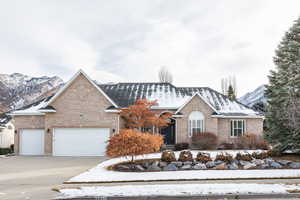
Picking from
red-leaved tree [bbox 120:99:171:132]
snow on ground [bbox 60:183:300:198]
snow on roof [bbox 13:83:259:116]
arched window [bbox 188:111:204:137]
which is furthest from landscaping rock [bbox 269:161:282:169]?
snow on roof [bbox 13:83:259:116]

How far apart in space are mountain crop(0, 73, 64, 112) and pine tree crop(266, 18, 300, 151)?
69127 millimetres

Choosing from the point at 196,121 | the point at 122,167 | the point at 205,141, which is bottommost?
the point at 122,167

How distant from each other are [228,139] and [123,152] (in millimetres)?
14471

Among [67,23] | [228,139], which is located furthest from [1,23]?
[228,139]

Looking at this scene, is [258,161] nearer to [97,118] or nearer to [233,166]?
[233,166]

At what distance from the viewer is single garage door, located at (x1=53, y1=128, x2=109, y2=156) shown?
22.2m

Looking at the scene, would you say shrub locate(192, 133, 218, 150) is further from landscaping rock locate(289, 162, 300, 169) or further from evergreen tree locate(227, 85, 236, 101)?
evergreen tree locate(227, 85, 236, 101)

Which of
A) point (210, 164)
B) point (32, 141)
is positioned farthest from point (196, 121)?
point (32, 141)

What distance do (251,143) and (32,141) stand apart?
20395 millimetres

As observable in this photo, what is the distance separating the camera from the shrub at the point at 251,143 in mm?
23422

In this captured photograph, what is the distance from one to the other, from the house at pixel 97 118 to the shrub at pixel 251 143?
1.43 meters

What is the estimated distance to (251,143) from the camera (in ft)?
77.9

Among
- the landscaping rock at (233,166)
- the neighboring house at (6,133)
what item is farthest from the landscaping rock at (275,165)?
the neighboring house at (6,133)

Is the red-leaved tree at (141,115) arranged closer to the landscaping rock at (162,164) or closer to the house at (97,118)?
the house at (97,118)
